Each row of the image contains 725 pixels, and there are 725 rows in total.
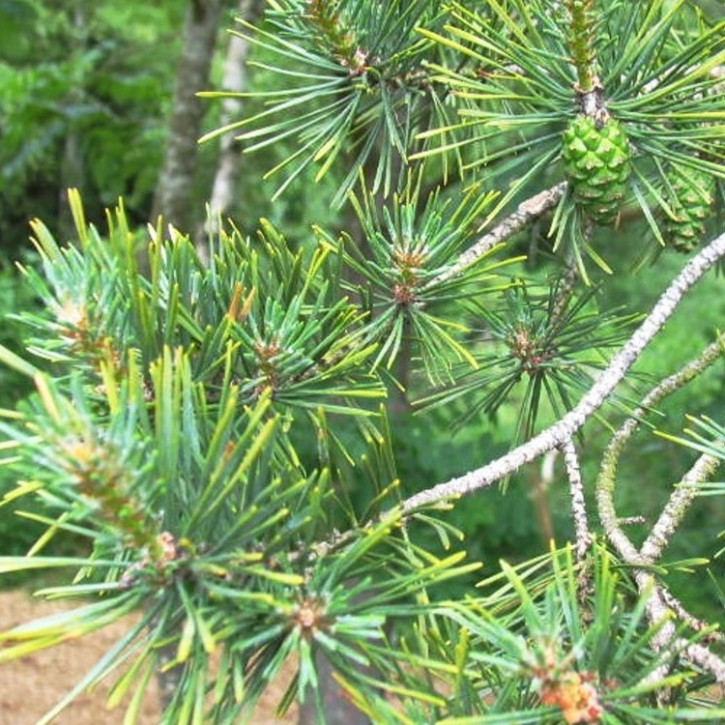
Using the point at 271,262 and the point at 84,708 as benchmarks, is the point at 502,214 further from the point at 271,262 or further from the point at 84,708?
the point at 84,708

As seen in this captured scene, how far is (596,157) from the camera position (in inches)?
21.7

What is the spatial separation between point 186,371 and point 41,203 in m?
4.51

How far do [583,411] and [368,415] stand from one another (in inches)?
4.4

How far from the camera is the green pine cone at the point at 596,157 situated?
0.55 meters

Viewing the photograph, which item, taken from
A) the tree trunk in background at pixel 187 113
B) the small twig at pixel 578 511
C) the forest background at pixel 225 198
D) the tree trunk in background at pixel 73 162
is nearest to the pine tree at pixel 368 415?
the small twig at pixel 578 511

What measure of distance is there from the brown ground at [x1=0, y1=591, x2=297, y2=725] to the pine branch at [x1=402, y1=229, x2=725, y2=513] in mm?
1447

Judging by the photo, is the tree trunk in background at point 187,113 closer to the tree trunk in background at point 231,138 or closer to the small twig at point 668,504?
the tree trunk in background at point 231,138

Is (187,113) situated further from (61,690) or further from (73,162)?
(73,162)

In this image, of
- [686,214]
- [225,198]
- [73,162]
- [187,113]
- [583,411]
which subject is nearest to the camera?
[583,411]

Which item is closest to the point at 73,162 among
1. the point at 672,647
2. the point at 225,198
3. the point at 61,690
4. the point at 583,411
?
the point at 225,198

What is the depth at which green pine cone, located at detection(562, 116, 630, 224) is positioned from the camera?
21.7 inches

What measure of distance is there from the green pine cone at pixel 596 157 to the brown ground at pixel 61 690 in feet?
4.83

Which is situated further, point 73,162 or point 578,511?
point 73,162

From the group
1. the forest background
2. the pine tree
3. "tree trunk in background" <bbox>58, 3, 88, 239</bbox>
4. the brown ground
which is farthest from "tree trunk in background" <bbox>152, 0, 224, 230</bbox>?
"tree trunk in background" <bbox>58, 3, 88, 239</bbox>
